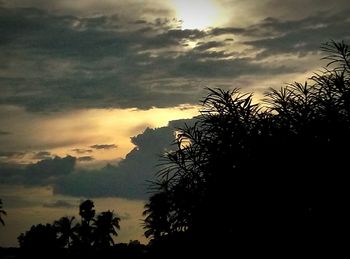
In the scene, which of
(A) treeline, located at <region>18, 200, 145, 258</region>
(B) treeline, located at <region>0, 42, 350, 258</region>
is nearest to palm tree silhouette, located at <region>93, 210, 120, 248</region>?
(A) treeline, located at <region>18, 200, 145, 258</region>

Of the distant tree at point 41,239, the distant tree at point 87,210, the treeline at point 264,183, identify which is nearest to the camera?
the treeline at point 264,183

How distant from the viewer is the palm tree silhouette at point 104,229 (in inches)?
3693

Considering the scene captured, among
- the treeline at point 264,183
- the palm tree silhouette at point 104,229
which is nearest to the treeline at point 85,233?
the palm tree silhouette at point 104,229

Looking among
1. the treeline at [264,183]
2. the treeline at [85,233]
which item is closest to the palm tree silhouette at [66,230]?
the treeline at [85,233]

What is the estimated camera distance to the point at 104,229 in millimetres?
95000

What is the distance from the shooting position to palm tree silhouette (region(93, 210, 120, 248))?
3693 inches

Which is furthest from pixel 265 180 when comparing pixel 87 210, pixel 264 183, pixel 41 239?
pixel 87 210

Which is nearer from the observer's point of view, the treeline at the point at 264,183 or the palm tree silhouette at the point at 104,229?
the treeline at the point at 264,183

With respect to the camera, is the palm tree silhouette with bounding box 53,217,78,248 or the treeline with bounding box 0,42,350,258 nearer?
the treeline with bounding box 0,42,350,258

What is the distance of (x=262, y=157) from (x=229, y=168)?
109cm

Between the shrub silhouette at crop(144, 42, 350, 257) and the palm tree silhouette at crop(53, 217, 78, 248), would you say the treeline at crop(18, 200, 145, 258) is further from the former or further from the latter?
the shrub silhouette at crop(144, 42, 350, 257)

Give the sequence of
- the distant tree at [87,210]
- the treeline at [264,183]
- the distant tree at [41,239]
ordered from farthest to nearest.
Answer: the distant tree at [87,210], the distant tree at [41,239], the treeline at [264,183]

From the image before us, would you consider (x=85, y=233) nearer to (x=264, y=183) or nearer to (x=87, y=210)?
(x=87, y=210)

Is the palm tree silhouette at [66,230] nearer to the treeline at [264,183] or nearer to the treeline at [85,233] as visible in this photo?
the treeline at [85,233]
